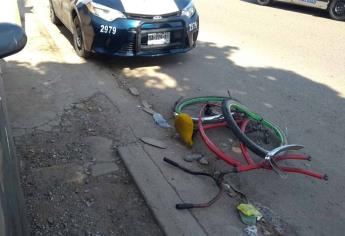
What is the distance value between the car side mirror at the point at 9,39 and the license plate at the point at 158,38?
3.73 metres

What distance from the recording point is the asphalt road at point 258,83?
356 centimetres

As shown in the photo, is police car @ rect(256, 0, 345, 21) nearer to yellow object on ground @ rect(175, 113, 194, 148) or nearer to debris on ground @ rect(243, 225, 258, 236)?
yellow object on ground @ rect(175, 113, 194, 148)

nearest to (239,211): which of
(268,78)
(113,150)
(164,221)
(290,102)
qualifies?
(164,221)

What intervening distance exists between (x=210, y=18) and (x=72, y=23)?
148 inches

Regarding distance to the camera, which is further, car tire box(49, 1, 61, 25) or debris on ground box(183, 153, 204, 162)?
car tire box(49, 1, 61, 25)

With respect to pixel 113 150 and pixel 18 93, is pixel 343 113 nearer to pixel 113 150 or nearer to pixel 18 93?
pixel 113 150

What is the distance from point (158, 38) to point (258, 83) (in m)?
1.60

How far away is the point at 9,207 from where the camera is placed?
171 centimetres

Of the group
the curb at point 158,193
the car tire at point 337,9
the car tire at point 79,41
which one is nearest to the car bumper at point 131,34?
the car tire at point 79,41

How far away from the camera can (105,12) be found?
18.7 feet

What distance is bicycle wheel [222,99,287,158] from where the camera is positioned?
3.82 meters

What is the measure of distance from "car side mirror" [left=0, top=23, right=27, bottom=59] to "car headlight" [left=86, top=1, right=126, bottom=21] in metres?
3.60

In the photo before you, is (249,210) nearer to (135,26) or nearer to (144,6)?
(135,26)

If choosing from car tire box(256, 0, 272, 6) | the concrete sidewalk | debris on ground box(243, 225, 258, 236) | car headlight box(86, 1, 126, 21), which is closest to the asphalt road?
the concrete sidewalk
